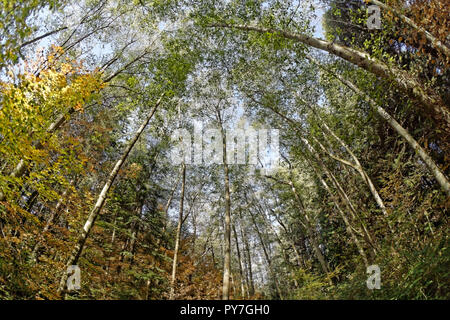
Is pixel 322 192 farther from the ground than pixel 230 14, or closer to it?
closer to it

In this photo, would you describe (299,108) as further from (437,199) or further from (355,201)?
(437,199)

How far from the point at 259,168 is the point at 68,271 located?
41.6ft

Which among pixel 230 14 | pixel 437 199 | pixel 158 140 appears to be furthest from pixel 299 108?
pixel 158 140

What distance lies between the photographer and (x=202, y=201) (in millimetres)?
20391

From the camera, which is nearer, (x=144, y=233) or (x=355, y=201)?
(x=355, y=201)

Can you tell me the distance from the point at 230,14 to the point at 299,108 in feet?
18.0

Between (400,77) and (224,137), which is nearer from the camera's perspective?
(400,77)

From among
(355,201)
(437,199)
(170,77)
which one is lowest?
(437,199)

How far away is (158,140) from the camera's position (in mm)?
15430

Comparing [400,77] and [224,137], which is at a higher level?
[224,137]

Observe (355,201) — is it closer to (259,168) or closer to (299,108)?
(299,108)
